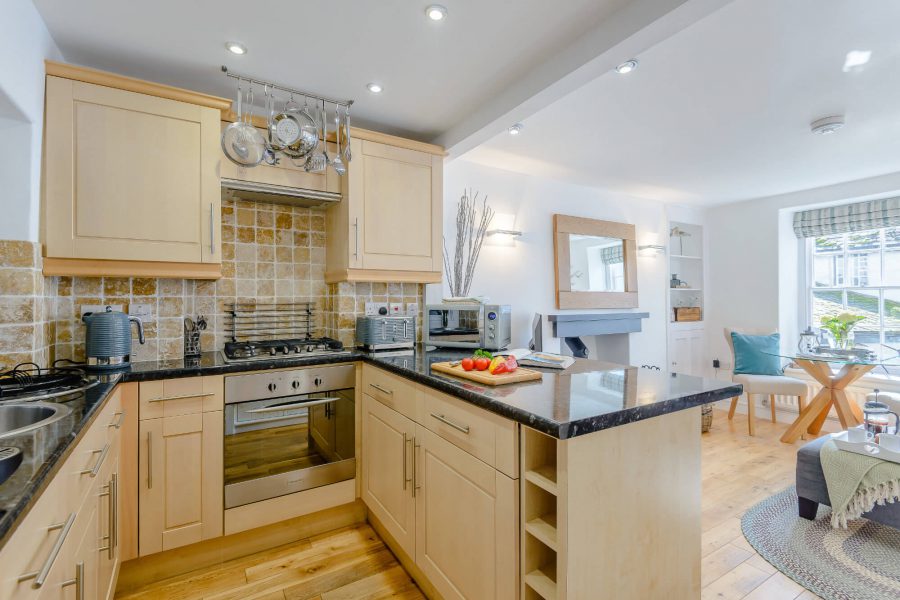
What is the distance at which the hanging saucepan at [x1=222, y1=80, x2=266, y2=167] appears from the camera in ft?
6.16

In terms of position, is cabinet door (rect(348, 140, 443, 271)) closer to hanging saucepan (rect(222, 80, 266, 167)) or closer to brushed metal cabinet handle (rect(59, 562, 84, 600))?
hanging saucepan (rect(222, 80, 266, 167))

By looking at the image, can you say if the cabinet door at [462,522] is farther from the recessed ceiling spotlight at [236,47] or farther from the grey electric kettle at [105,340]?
the recessed ceiling spotlight at [236,47]

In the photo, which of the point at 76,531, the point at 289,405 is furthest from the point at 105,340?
the point at 76,531

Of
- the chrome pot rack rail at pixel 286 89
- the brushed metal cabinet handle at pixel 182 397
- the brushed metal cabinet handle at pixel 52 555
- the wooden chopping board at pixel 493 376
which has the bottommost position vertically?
the brushed metal cabinet handle at pixel 52 555

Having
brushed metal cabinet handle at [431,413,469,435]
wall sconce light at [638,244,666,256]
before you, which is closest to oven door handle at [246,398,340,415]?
brushed metal cabinet handle at [431,413,469,435]

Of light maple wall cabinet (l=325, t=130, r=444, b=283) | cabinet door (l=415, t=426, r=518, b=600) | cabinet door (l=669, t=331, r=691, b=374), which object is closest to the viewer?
cabinet door (l=415, t=426, r=518, b=600)

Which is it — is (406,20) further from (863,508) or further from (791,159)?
(791,159)

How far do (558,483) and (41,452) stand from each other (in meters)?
1.16

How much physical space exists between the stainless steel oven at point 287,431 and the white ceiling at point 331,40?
1456 mm

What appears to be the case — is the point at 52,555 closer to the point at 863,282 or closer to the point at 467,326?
the point at 467,326

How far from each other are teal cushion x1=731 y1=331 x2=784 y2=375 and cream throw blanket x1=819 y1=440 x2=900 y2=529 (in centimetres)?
201

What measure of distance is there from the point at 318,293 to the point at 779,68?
Result: 2.76 m

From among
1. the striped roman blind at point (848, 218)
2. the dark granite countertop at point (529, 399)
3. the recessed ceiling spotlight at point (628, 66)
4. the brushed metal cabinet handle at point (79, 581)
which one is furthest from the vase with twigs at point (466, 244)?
the striped roman blind at point (848, 218)

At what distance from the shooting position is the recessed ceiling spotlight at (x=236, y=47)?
1.80m
